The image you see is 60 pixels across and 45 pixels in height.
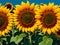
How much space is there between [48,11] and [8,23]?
68cm

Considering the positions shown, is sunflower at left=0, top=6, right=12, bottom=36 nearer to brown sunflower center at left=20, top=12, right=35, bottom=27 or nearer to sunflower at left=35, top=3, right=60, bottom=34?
brown sunflower center at left=20, top=12, right=35, bottom=27

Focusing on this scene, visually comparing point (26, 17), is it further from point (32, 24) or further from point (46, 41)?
point (46, 41)

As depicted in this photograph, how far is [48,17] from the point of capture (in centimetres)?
Result: 430

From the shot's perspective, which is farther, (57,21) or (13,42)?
(13,42)

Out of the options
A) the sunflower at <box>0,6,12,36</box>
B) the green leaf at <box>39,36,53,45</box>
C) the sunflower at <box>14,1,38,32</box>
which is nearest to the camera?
the green leaf at <box>39,36,53,45</box>

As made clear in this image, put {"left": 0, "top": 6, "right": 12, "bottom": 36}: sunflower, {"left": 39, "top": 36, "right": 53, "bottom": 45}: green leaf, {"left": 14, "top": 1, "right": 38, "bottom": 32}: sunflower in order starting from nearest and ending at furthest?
{"left": 39, "top": 36, "right": 53, "bottom": 45}: green leaf, {"left": 14, "top": 1, "right": 38, "bottom": 32}: sunflower, {"left": 0, "top": 6, "right": 12, "bottom": 36}: sunflower

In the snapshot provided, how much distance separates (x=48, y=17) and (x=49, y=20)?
4 cm

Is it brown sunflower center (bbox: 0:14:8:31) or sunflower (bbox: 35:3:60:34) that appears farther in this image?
brown sunflower center (bbox: 0:14:8:31)

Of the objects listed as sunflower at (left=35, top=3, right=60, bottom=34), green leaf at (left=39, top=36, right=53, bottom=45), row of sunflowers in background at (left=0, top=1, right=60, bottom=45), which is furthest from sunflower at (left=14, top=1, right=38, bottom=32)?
green leaf at (left=39, top=36, right=53, bottom=45)

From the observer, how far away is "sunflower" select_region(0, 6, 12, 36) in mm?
4641

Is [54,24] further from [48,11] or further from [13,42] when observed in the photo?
[13,42]

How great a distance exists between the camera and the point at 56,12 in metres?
4.27

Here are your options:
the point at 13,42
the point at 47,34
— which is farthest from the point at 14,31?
the point at 47,34

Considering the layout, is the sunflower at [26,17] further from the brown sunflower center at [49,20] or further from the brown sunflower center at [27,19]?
the brown sunflower center at [49,20]
